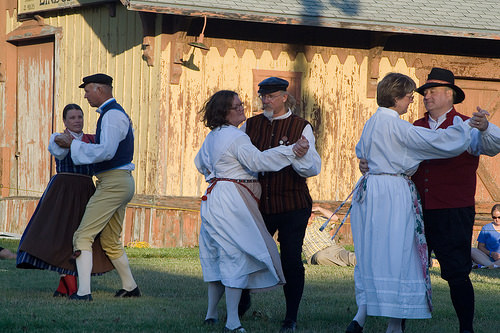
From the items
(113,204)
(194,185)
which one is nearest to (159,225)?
(194,185)

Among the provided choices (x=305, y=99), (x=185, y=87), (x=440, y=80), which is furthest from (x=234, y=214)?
(x=305, y=99)

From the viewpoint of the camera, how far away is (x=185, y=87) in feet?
43.9

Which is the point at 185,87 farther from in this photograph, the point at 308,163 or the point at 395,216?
the point at 395,216

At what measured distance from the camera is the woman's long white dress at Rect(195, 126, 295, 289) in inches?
248

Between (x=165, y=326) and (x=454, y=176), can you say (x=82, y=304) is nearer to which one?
(x=165, y=326)

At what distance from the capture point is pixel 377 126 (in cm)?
611

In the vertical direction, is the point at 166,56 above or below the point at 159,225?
above

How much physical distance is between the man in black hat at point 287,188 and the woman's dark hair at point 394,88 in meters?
0.67

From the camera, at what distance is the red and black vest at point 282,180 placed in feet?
21.5

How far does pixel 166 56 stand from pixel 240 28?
4.12 ft

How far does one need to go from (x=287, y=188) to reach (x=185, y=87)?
23.1 feet

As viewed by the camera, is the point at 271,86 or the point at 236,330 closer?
the point at 236,330

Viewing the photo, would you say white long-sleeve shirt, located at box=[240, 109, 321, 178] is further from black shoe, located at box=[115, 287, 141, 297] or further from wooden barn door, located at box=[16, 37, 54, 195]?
wooden barn door, located at box=[16, 37, 54, 195]

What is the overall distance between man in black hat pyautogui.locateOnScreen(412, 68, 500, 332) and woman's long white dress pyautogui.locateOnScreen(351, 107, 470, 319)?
6.6 inches
